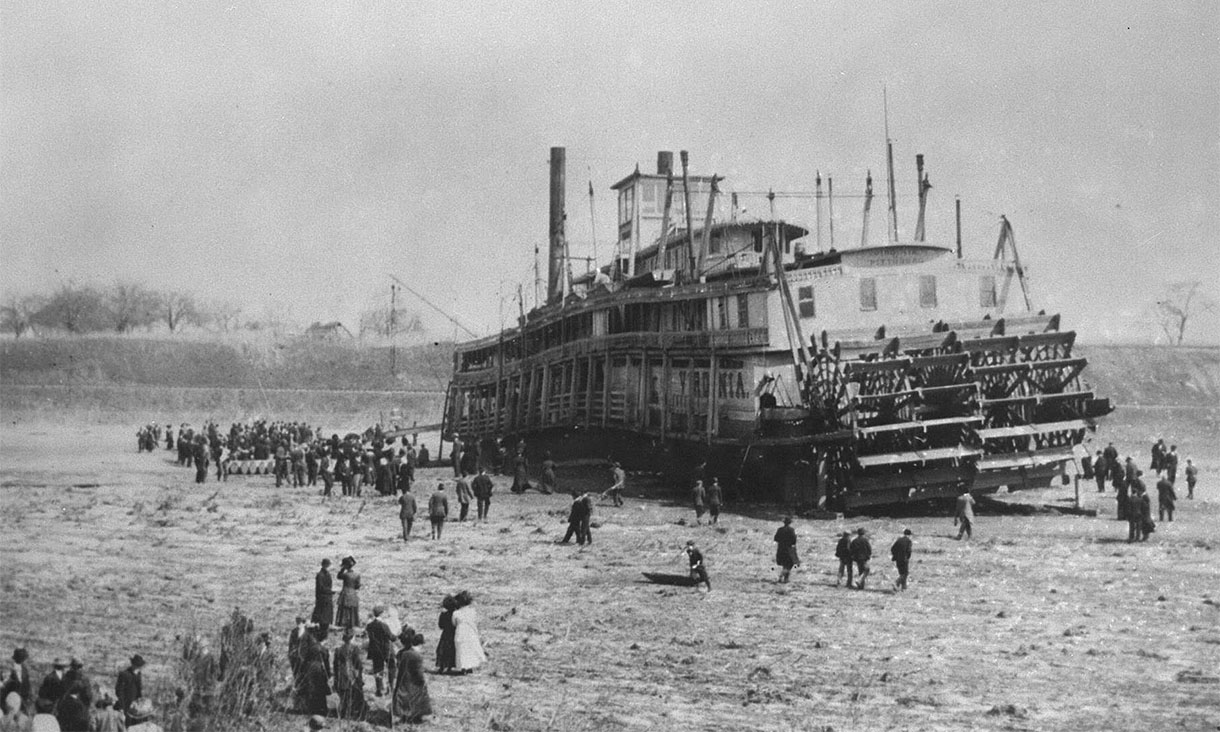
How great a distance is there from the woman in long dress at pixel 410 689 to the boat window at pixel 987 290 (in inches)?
959

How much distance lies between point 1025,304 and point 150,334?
79.1m

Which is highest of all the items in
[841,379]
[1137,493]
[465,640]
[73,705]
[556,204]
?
[556,204]

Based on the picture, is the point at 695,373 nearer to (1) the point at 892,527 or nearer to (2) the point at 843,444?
(2) the point at 843,444

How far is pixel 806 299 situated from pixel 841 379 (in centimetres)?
338

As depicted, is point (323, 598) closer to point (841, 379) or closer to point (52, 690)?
point (52, 690)

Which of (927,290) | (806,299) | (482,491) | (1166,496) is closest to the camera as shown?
(1166,496)

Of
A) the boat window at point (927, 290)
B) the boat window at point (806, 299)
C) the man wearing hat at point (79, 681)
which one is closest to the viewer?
the man wearing hat at point (79, 681)

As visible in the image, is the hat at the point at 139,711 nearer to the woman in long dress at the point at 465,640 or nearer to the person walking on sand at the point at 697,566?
the woman in long dress at the point at 465,640

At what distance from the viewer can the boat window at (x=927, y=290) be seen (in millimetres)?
30250

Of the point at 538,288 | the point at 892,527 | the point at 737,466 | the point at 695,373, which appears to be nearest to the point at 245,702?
the point at 892,527

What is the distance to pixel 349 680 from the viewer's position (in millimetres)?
11188

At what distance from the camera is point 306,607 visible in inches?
645

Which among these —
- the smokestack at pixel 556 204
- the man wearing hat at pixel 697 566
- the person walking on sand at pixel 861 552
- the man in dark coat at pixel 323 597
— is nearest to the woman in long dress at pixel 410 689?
the man in dark coat at pixel 323 597

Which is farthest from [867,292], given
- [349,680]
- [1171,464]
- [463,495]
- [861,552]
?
[349,680]
